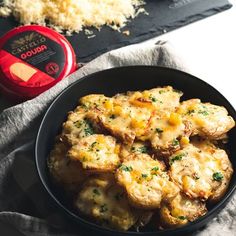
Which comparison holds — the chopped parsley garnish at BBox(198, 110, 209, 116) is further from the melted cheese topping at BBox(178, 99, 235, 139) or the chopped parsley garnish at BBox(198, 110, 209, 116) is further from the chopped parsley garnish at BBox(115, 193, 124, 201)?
the chopped parsley garnish at BBox(115, 193, 124, 201)

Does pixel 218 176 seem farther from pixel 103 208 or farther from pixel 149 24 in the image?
pixel 149 24

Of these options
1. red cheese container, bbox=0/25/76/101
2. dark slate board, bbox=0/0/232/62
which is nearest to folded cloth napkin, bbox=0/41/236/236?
red cheese container, bbox=0/25/76/101

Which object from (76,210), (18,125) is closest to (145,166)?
(76,210)

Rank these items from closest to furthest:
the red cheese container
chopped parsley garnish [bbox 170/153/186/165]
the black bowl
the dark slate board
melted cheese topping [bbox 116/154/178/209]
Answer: melted cheese topping [bbox 116/154/178/209], chopped parsley garnish [bbox 170/153/186/165], the black bowl, the red cheese container, the dark slate board

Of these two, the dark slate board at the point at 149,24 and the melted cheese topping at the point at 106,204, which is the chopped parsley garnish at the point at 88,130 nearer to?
the melted cheese topping at the point at 106,204

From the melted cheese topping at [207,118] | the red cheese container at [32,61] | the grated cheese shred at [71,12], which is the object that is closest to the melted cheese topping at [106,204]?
the melted cheese topping at [207,118]

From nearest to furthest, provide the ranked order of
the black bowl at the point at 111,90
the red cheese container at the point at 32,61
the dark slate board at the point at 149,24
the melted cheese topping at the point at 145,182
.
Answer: the melted cheese topping at the point at 145,182, the black bowl at the point at 111,90, the red cheese container at the point at 32,61, the dark slate board at the point at 149,24

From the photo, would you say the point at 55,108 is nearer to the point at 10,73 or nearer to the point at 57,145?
the point at 57,145
